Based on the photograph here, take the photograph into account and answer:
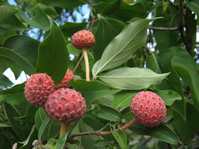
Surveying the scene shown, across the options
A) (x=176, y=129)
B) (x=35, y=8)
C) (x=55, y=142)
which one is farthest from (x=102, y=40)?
(x=55, y=142)

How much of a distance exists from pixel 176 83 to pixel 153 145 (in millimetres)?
579

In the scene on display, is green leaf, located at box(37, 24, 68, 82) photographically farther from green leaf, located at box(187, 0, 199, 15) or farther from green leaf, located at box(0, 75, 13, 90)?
green leaf, located at box(187, 0, 199, 15)

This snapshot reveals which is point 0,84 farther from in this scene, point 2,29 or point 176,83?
point 176,83

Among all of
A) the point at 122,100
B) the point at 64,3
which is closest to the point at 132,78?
the point at 122,100

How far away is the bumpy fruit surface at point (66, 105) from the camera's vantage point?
1035 millimetres

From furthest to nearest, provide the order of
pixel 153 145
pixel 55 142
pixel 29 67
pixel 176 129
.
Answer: pixel 153 145
pixel 176 129
pixel 29 67
pixel 55 142

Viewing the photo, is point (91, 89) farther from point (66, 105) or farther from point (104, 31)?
point (104, 31)

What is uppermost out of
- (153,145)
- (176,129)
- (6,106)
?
(6,106)

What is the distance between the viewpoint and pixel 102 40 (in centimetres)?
155

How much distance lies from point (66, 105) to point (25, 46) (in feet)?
1.40

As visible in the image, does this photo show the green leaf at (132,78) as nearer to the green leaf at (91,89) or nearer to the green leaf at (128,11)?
the green leaf at (91,89)

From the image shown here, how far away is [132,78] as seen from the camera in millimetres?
1225

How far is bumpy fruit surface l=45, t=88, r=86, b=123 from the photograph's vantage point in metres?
1.04

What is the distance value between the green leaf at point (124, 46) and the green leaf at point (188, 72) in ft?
0.71
